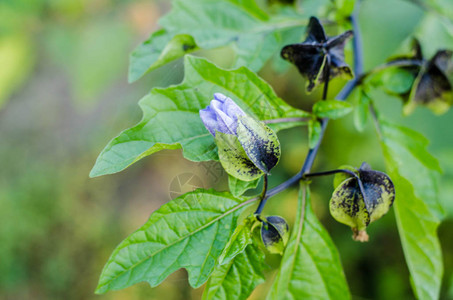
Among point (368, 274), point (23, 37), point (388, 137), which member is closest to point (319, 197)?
point (368, 274)

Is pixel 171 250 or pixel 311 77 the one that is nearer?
pixel 171 250

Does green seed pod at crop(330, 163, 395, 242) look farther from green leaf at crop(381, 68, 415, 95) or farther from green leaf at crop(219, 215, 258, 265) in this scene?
green leaf at crop(381, 68, 415, 95)

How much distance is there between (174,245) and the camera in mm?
756

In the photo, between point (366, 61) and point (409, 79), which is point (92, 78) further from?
point (409, 79)

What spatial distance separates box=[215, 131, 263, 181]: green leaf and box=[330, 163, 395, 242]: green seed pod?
0.18 metres

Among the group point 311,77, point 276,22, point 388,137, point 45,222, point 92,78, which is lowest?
point 45,222

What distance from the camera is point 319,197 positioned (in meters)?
2.76

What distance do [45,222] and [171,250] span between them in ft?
10.3

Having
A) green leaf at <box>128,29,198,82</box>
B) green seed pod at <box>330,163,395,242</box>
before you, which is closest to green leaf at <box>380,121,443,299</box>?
green seed pod at <box>330,163,395,242</box>

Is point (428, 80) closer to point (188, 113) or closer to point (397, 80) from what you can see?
point (397, 80)

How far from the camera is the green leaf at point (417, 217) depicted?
969 mm

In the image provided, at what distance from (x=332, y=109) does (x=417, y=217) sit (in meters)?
0.37

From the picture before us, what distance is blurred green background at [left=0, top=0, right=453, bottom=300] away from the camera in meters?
2.42

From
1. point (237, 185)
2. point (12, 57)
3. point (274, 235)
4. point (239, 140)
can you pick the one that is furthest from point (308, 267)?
point (12, 57)
